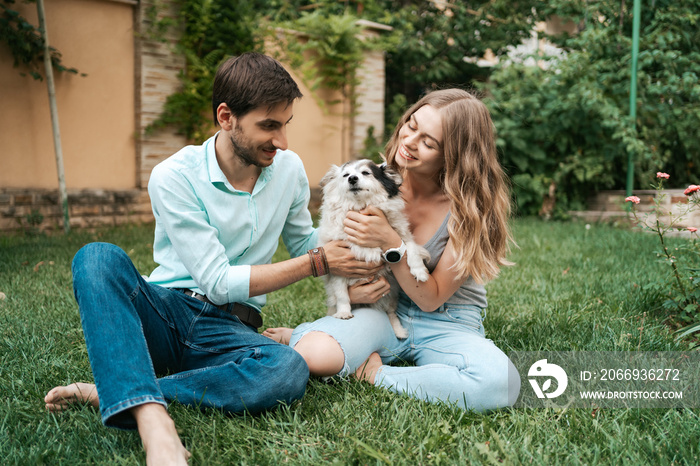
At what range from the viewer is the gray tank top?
2.52 metres

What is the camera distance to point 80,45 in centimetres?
607

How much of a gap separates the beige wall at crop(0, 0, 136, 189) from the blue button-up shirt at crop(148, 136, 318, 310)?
451 cm

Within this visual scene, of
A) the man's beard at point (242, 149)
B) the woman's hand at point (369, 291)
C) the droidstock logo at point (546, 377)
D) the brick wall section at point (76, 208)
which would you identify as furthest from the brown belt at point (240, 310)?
the brick wall section at point (76, 208)

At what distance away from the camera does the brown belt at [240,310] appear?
217cm

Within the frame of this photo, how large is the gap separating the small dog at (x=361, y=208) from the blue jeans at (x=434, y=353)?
7 cm

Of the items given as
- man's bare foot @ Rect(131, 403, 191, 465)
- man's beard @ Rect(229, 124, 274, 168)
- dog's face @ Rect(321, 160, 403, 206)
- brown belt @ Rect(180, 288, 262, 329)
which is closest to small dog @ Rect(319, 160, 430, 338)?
dog's face @ Rect(321, 160, 403, 206)

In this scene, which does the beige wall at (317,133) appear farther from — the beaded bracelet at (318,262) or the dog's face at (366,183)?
the beaded bracelet at (318,262)

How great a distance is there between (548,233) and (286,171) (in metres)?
4.49

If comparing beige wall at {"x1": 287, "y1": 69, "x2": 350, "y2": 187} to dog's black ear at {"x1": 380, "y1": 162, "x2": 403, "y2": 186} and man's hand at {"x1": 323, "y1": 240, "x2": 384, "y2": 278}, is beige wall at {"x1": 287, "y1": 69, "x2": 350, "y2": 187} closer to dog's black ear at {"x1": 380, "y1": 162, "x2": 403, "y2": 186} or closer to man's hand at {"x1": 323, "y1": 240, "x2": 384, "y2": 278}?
dog's black ear at {"x1": 380, "y1": 162, "x2": 403, "y2": 186}

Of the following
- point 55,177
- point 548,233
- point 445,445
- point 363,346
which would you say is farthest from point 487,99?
point 445,445

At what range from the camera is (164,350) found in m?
2.09

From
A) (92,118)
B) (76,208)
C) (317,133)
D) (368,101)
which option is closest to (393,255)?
(76,208)

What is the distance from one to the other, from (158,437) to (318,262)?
95 centimetres

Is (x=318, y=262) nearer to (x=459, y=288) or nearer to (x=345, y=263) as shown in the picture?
(x=345, y=263)
